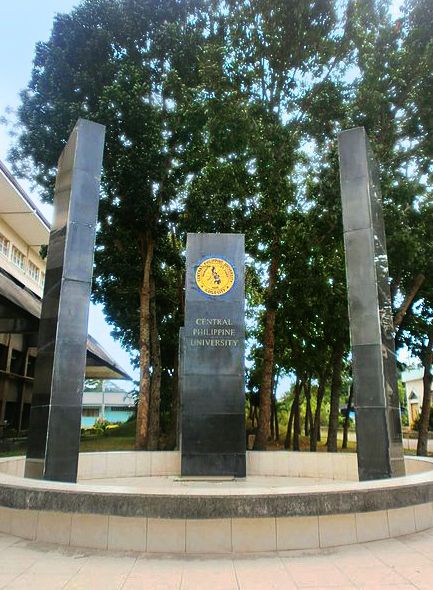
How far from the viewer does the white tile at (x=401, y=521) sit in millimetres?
5828

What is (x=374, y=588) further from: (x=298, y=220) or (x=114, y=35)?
(x=114, y=35)

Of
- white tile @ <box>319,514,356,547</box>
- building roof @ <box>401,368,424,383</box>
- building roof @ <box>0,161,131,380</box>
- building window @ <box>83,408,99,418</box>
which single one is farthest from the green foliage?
building window @ <box>83,408,99,418</box>

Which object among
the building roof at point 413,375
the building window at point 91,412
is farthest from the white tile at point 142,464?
the building window at point 91,412

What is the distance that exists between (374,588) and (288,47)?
17.2 m

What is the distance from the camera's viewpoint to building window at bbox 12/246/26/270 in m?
29.8

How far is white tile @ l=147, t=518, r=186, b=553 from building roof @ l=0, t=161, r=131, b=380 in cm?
1488

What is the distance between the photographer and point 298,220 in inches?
696

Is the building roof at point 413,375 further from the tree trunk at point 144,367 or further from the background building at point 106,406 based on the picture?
the tree trunk at point 144,367

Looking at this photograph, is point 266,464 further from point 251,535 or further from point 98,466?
point 251,535

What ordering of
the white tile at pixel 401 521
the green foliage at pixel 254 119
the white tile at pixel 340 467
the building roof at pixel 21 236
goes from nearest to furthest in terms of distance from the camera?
the white tile at pixel 401 521 < the white tile at pixel 340 467 < the green foliage at pixel 254 119 < the building roof at pixel 21 236

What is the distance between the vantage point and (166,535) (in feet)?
17.6

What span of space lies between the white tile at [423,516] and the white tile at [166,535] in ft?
9.55

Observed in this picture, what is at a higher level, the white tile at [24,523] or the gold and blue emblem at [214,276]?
the gold and blue emblem at [214,276]

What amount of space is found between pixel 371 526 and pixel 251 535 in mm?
1432
